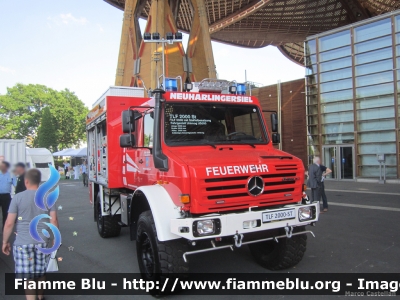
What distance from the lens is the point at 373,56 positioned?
67.4 feet

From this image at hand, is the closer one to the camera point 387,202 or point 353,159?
point 387,202

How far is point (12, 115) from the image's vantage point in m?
50.3

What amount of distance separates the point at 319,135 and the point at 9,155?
19305 millimetres

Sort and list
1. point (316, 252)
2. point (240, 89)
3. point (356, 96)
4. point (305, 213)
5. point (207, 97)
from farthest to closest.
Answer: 1. point (356, 96)
2. point (316, 252)
3. point (240, 89)
4. point (207, 97)
5. point (305, 213)

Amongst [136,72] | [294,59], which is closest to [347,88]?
[136,72]

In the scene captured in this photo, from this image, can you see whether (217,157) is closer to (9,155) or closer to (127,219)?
(127,219)

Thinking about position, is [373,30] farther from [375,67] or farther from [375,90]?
[375,90]

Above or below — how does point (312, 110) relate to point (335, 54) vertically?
below

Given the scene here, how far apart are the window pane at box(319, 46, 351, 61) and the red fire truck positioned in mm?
18877

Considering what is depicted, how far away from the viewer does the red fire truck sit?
3955mm

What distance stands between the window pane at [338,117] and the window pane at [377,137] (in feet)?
4.32

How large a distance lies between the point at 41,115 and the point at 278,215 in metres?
54.5

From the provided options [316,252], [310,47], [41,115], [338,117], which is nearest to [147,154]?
[316,252]

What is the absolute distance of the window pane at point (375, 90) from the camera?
65.0 ft
